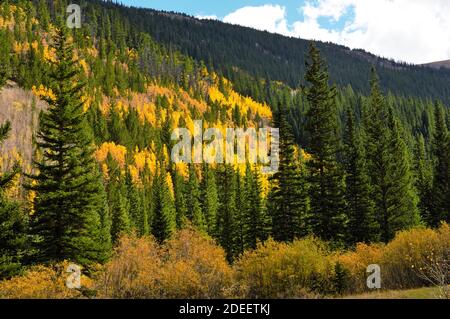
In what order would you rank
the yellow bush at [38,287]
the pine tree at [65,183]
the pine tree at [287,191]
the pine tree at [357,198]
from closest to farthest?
the yellow bush at [38,287], the pine tree at [65,183], the pine tree at [357,198], the pine tree at [287,191]

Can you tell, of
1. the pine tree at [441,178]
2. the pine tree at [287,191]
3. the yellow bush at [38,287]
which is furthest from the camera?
the pine tree at [441,178]

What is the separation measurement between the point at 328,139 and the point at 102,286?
23.0m

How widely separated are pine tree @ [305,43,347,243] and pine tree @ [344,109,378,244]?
512 centimetres

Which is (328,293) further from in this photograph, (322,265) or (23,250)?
(23,250)

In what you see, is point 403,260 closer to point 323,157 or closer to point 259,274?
point 259,274

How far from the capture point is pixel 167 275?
2275cm

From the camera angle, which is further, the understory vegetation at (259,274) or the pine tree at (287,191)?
the pine tree at (287,191)

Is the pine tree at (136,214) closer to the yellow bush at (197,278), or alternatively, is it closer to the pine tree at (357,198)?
the pine tree at (357,198)

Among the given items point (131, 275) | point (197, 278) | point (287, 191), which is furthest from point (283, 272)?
point (287, 191)

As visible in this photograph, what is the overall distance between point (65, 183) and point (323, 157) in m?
21.7

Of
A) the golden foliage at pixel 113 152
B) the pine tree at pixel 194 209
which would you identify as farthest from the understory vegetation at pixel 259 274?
the golden foliage at pixel 113 152

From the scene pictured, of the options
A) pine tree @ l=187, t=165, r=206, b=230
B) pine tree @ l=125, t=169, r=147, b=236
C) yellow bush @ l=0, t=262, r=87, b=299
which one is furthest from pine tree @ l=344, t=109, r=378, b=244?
pine tree @ l=125, t=169, r=147, b=236

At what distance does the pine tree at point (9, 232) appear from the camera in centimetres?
2211

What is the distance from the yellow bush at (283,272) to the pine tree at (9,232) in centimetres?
1271
